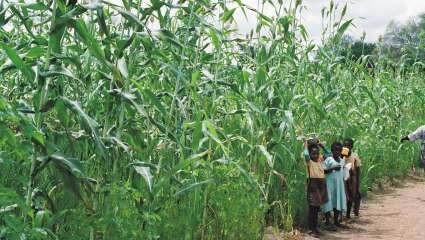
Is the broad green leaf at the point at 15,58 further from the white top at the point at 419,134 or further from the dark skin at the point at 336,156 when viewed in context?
the white top at the point at 419,134

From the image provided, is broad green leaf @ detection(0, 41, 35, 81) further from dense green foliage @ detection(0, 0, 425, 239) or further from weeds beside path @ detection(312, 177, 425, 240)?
weeds beside path @ detection(312, 177, 425, 240)

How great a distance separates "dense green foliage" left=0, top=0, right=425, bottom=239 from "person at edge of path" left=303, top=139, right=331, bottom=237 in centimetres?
21

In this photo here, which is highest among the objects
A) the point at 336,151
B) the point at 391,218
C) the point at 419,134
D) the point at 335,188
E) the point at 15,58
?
the point at 15,58

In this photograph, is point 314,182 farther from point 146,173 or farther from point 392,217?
point 146,173

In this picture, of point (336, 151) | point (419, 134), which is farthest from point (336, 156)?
point (419, 134)

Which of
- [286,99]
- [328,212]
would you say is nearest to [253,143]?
[286,99]

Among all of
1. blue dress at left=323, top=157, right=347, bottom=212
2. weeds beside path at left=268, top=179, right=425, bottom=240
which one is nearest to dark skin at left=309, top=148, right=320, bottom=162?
blue dress at left=323, top=157, right=347, bottom=212

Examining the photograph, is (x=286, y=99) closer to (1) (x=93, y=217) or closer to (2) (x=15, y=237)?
(1) (x=93, y=217)

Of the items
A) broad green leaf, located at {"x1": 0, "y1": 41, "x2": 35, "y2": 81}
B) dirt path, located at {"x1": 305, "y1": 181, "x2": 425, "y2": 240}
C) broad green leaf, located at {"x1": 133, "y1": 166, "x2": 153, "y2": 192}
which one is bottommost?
dirt path, located at {"x1": 305, "y1": 181, "x2": 425, "y2": 240}

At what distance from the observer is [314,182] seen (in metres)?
5.92

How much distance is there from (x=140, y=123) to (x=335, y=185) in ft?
9.44

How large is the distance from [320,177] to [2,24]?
3882mm

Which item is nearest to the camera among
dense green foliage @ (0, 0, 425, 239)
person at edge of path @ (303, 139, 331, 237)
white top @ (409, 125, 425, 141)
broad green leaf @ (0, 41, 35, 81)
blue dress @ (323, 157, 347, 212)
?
broad green leaf @ (0, 41, 35, 81)

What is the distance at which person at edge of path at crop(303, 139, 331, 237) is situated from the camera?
5.90 meters
